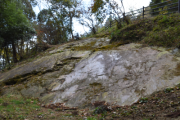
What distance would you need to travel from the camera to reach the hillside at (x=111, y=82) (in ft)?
14.6

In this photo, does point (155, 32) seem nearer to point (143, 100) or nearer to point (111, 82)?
point (111, 82)

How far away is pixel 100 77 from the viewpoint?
7.05m

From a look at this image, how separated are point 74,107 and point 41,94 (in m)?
2.92

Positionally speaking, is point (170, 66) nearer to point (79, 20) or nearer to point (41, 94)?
point (41, 94)

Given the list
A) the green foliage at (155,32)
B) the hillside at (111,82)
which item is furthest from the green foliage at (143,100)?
the green foliage at (155,32)

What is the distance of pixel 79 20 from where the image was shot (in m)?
19.2

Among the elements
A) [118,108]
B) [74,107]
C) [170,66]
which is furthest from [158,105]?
[74,107]

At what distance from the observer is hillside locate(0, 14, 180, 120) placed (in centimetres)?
444

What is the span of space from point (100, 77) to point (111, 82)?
886 millimetres

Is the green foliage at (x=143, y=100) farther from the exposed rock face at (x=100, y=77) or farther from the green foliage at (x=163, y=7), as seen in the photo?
the green foliage at (x=163, y=7)

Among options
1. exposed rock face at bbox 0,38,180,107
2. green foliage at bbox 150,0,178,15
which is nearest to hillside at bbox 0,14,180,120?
exposed rock face at bbox 0,38,180,107

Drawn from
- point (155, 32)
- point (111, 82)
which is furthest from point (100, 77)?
point (155, 32)

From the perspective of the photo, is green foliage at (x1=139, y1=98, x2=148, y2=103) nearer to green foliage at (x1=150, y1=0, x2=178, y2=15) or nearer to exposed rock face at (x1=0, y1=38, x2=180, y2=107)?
exposed rock face at (x1=0, y1=38, x2=180, y2=107)

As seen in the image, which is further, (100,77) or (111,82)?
(100,77)
